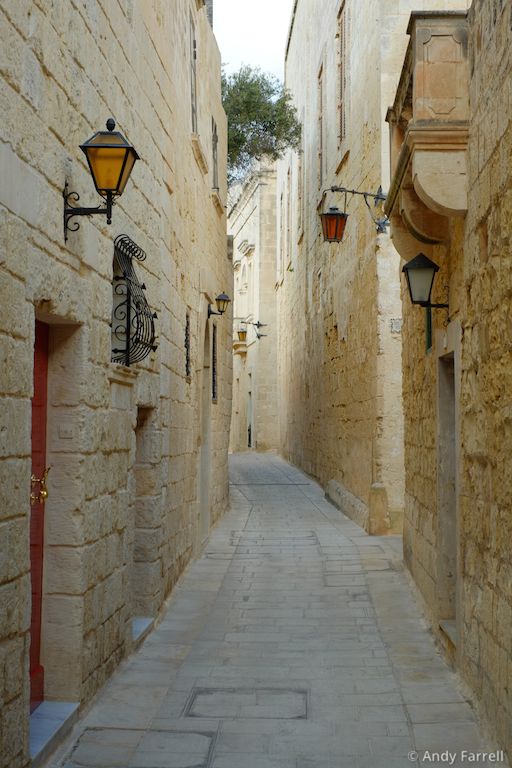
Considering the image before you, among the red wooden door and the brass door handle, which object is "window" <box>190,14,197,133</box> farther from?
the brass door handle

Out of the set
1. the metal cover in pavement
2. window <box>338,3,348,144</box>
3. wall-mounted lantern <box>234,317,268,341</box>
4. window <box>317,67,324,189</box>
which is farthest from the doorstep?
wall-mounted lantern <box>234,317,268,341</box>

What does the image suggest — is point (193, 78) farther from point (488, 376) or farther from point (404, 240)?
point (488, 376)

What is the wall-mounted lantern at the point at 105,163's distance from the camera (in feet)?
13.6

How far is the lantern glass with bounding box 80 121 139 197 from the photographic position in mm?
4156

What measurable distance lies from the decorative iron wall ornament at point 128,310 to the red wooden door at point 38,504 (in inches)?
47.0

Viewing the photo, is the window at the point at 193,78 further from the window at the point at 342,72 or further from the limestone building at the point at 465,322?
the window at the point at 342,72

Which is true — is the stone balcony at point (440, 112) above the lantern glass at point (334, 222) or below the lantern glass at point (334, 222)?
below

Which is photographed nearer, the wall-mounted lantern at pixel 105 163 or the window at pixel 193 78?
the wall-mounted lantern at pixel 105 163

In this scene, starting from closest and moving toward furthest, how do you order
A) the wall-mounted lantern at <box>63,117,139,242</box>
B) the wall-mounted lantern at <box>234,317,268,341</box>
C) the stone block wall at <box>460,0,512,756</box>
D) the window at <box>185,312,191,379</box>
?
the stone block wall at <box>460,0,512,756</box> < the wall-mounted lantern at <box>63,117,139,242</box> < the window at <box>185,312,191,379</box> < the wall-mounted lantern at <box>234,317,268,341</box>

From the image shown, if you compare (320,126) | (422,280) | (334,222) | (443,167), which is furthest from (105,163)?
(320,126)

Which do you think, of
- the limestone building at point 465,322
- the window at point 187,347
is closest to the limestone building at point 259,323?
the window at point 187,347

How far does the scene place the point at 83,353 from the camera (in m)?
4.52

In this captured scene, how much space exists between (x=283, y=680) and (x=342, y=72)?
11.3m

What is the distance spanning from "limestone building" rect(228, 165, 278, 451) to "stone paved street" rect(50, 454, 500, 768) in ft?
63.3
